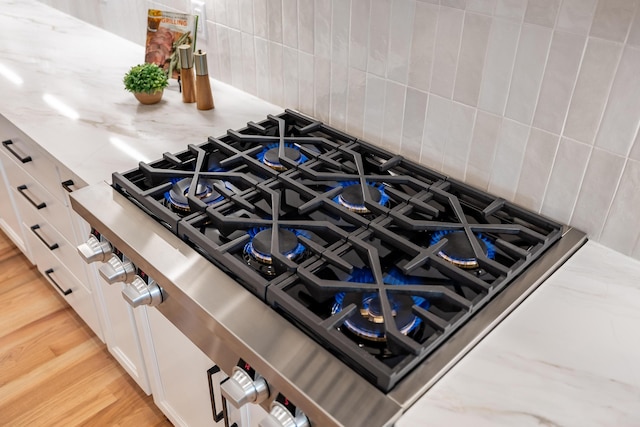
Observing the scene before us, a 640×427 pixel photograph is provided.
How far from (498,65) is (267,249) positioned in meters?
0.58

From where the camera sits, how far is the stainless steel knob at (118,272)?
3.86ft

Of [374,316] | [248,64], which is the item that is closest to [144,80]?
[248,64]

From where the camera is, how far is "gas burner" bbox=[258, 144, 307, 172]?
1329 millimetres

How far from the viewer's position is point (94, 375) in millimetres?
1892

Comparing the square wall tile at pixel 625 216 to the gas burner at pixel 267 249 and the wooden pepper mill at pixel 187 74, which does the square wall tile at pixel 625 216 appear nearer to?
the gas burner at pixel 267 249

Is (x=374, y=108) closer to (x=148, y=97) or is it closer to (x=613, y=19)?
(x=613, y=19)

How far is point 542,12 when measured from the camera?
3.30ft

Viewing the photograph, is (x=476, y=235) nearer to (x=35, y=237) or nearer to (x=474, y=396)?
(x=474, y=396)

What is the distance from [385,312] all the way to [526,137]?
0.51 m

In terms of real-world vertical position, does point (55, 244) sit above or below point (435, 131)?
below

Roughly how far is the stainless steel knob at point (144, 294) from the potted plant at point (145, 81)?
28.5 inches

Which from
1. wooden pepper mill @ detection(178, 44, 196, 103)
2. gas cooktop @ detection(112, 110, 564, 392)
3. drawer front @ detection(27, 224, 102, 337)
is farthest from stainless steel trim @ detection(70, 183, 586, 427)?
drawer front @ detection(27, 224, 102, 337)

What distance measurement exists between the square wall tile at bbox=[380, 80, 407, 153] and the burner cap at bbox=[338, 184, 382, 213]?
0.20 meters

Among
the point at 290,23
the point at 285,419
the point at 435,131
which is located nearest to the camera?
the point at 285,419
